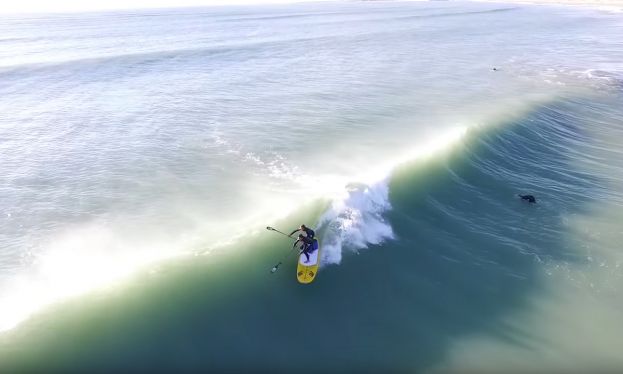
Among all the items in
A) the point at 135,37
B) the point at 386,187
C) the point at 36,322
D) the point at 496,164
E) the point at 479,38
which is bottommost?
the point at 36,322

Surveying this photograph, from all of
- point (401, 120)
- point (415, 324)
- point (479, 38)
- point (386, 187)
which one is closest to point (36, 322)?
point (415, 324)

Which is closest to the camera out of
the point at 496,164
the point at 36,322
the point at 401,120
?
the point at 36,322

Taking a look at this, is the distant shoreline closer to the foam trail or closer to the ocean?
the ocean

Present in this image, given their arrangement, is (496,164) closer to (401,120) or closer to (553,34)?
(401,120)

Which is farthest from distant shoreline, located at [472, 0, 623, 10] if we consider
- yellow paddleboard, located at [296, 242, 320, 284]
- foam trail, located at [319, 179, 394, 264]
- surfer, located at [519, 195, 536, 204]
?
yellow paddleboard, located at [296, 242, 320, 284]

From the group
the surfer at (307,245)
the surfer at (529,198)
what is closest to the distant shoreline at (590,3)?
the surfer at (529,198)
